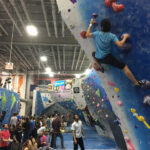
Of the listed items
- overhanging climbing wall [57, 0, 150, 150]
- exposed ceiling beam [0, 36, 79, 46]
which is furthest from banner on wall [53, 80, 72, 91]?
overhanging climbing wall [57, 0, 150, 150]

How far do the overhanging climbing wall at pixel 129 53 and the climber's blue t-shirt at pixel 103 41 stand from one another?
0.46ft

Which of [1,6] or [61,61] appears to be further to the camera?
[61,61]

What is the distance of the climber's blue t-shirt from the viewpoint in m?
1.98

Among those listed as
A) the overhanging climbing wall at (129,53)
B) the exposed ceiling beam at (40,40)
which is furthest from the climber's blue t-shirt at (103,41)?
the exposed ceiling beam at (40,40)

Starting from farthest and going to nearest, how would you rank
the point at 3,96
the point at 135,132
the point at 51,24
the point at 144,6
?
1. the point at 51,24
2. the point at 3,96
3. the point at 135,132
4. the point at 144,6

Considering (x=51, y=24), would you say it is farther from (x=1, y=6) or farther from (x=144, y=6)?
(x=144, y=6)

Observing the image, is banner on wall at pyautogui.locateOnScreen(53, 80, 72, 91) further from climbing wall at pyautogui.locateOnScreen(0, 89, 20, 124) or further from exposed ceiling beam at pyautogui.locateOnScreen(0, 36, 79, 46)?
climbing wall at pyautogui.locateOnScreen(0, 89, 20, 124)

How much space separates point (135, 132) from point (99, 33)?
1.35 m

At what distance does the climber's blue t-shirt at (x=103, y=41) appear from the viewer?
6.51ft

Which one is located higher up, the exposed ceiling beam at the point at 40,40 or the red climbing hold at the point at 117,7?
the exposed ceiling beam at the point at 40,40

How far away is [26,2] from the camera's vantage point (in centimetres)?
865

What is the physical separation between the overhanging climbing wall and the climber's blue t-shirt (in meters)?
0.14

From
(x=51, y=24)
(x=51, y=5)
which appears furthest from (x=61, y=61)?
(x=51, y=5)

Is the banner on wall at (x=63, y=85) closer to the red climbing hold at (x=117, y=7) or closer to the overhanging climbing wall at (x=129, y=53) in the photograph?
the overhanging climbing wall at (x=129, y=53)
